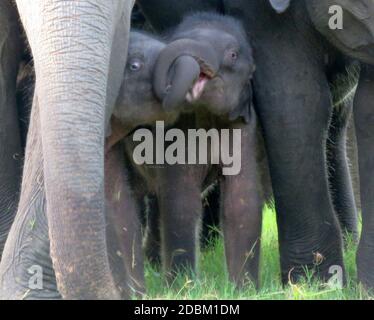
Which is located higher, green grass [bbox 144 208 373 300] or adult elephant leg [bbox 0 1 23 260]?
adult elephant leg [bbox 0 1 23 260]

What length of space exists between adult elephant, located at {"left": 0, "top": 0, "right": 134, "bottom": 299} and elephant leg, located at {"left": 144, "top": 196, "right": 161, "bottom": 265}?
2.27 meters

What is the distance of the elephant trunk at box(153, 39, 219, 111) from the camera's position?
5.81m

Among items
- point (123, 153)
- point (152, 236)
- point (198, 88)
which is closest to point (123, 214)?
point (123, 153)

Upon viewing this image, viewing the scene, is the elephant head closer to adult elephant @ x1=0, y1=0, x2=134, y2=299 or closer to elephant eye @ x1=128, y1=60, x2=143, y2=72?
elephant eye @ x1=128, y1=60, x2=143, y2=72

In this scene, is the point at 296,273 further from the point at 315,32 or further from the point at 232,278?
the point at 315,32

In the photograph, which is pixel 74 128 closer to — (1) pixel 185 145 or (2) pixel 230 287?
(2) pixel 230 287

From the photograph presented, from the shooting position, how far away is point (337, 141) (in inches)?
317

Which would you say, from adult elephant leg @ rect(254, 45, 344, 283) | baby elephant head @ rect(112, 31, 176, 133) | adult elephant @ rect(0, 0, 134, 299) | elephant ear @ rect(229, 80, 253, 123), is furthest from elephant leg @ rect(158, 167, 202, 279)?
adult elephant @ rect(0, 0, 134, 299)

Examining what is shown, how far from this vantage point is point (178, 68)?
580 centimetres

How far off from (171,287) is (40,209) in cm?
83

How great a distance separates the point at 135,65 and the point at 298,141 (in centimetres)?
100

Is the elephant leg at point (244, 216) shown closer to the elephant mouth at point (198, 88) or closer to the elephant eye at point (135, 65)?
the elephant mouth at point (198, 88)

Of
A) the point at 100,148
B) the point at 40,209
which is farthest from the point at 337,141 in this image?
the point at 100,148
